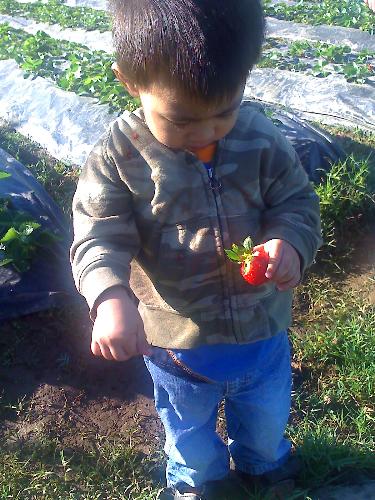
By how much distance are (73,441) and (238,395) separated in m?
0.97

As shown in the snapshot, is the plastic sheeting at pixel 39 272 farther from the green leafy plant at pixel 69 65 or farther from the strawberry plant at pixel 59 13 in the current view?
the strawberry plant at pixel 59 13

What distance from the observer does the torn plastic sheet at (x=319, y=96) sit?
5.04 meters

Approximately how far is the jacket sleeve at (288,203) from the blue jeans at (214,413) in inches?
17.1

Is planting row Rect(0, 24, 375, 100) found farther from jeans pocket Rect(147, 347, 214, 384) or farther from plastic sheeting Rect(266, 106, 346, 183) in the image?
jeans pocket Rect(147, 347, 214, 384)

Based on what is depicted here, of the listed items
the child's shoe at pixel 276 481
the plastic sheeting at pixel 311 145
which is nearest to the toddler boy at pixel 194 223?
the child's shoe at pixel 276 481

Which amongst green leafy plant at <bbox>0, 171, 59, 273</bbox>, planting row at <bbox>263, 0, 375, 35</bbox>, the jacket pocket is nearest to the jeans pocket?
the jacket pocket

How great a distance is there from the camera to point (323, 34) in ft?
24.9

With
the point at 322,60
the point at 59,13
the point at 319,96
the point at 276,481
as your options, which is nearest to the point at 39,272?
the point at 276,481

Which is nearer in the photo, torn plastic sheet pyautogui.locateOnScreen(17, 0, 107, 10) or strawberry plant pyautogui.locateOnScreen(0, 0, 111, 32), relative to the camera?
strawberry plant pyautogui.locateOnScreen(0, 0, 111, 32)

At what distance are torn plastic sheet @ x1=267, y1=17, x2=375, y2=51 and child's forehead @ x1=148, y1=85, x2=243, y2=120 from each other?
584 cm

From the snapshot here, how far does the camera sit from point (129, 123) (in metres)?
1.61

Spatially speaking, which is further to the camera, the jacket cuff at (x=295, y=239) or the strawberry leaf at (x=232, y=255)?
the jacket cuff at (x=295, y=239)

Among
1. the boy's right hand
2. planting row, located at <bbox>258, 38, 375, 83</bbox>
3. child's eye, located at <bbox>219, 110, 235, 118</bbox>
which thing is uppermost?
child's eye, located at <bbox>219, 110, 235, 118</bbox>

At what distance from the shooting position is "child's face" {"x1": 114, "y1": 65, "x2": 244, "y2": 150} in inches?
55.1
